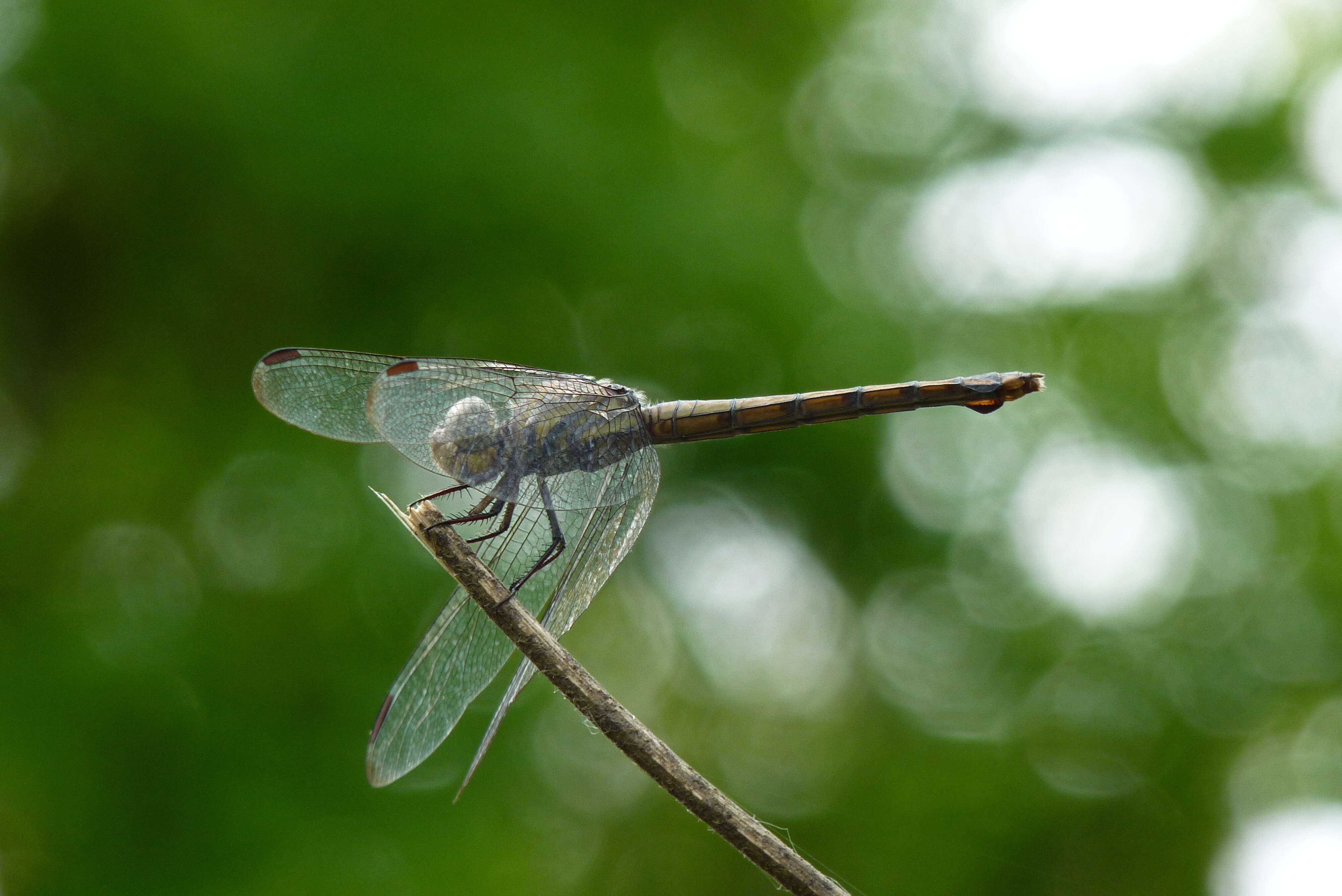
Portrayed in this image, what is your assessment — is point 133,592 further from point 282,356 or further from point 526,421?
point 526,421

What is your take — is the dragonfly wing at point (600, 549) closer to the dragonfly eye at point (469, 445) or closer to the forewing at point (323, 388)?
the dragonfly eye at point (469, 445)

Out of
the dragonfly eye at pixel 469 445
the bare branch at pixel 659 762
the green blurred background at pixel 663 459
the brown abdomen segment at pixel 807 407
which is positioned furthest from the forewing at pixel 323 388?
the green blurred background at pixel 663 459

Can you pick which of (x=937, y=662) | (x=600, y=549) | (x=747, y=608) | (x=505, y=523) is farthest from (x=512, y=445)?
(x=937, y=662)

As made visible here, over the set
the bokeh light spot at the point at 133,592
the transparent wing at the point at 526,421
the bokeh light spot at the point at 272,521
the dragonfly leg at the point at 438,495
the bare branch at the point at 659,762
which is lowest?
the bokeh light spot at the point at 133,592

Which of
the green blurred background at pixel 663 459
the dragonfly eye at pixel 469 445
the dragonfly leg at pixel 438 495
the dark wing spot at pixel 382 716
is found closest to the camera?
the dragonfly leg at pixel 438 495

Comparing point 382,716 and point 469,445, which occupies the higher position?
point 469,445

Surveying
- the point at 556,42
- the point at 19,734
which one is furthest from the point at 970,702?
the point at 19,734
